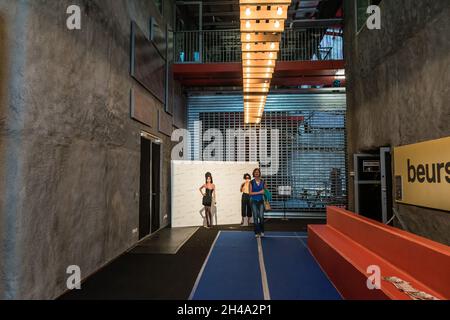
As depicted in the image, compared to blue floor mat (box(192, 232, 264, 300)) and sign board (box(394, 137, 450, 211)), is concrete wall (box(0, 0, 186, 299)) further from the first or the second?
sign board (box(394, 137, 450, 211))

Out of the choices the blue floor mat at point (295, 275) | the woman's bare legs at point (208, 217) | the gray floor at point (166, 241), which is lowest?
the gray floor at point (166, 241)

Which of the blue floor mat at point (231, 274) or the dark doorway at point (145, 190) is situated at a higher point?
the dark doorway at point (145, 190)

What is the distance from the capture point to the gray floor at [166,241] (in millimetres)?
5316

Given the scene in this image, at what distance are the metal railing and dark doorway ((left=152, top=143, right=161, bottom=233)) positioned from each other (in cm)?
374

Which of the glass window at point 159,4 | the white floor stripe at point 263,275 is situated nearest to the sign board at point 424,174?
the white floor stripe at point 263,275

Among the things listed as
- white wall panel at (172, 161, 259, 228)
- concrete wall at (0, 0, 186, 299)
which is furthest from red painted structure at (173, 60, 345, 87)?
concrete wall at (0, 0, 186, 299)

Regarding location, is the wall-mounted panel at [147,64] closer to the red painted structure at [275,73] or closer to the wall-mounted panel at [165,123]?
the wall-mounted panel at [165,123]

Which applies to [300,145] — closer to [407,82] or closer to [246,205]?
[246,205]

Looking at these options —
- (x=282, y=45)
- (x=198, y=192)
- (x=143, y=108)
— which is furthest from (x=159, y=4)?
(x=198, y=192)

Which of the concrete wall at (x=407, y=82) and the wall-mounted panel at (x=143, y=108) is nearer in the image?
the concrete wall at (x=407, y=82)

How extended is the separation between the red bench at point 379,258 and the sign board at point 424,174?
2.69 feet

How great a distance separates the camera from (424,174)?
3875 millimetres

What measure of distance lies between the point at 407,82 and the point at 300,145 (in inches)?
229

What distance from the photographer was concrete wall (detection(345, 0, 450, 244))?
3596 mm
